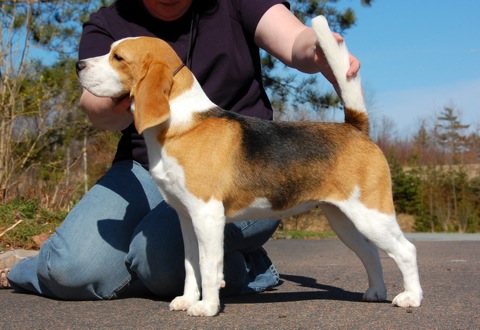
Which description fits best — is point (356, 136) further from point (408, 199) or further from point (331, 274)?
point (408, 199)

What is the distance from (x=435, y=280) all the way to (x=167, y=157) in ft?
8.72

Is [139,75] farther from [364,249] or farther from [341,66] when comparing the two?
[364,249]

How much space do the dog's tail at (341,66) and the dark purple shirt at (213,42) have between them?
2.76 ft

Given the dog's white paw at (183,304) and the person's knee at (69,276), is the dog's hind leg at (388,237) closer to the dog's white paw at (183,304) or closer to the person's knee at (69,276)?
the dog's white paw at (183,304)

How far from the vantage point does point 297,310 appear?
12.0 feet

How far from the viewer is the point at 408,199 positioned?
672 inches

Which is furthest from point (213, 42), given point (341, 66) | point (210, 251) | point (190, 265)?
point (210, 251)

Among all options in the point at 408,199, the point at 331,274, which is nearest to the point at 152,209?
the point at 331,274

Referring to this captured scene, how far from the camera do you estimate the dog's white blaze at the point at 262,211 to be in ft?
12.0

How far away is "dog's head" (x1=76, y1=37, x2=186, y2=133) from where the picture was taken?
336 cm

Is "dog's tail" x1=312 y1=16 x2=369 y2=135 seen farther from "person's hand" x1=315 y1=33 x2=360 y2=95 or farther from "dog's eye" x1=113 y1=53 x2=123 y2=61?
"dog's eye" x1=113 y1=53 x2=123 y2=61

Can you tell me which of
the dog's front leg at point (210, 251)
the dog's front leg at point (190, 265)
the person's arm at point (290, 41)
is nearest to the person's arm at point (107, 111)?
the dog's front leg at point (190, 265)

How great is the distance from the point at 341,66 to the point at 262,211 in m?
0.91

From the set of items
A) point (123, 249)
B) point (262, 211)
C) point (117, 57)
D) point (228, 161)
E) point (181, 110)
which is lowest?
point (123, 249)
